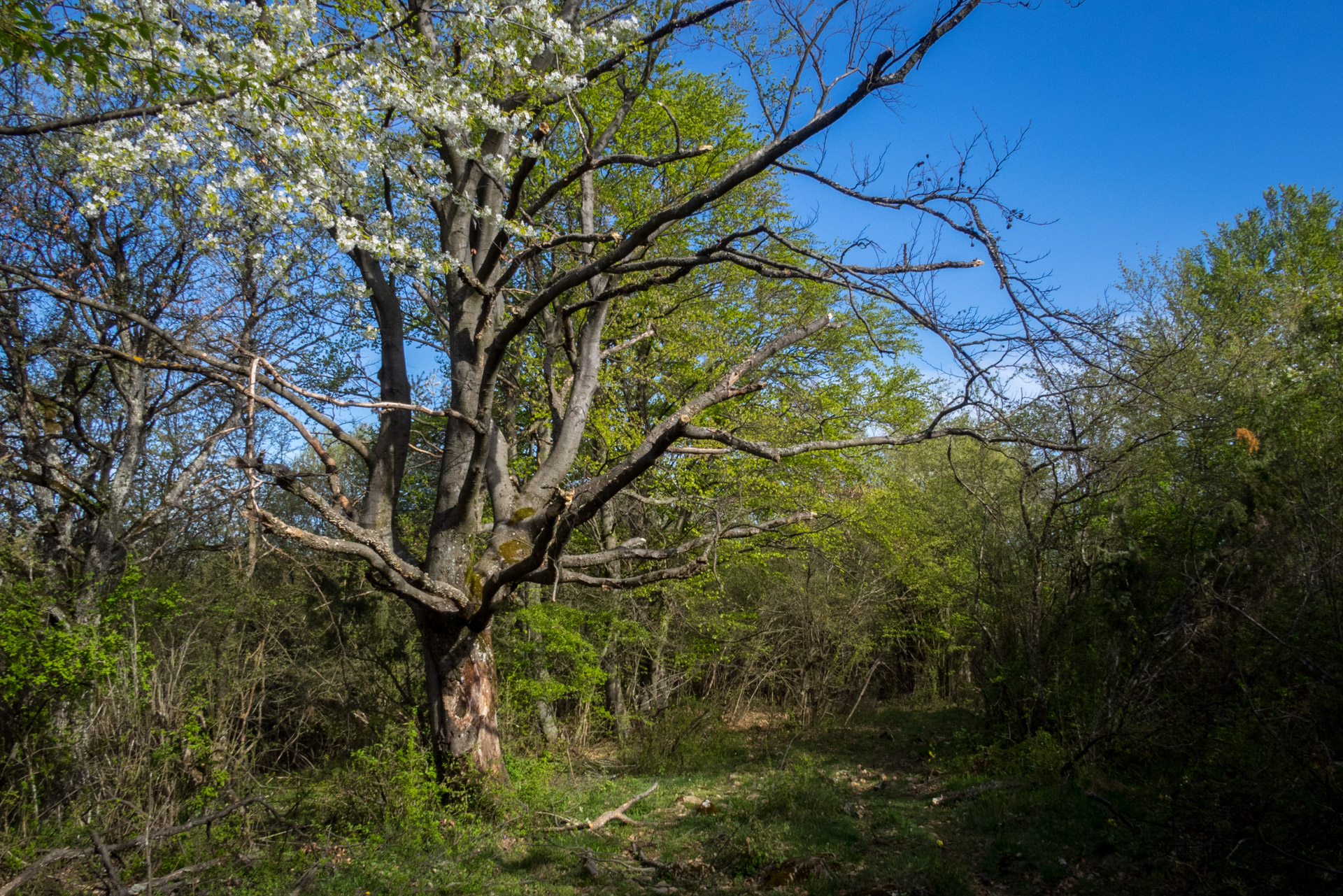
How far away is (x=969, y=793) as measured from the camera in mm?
8141

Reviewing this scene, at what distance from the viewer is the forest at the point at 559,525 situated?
4.88m

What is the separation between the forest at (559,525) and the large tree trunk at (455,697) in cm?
4

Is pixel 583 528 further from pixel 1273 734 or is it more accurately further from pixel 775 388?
pixel 1273 734

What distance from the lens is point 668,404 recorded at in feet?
42.7

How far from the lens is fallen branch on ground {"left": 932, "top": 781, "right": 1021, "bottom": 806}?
8.08 metres

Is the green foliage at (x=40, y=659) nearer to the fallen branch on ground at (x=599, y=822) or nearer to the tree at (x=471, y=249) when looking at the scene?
the tree at (x=471, y=249)

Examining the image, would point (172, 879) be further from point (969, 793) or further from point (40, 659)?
point (969, 793)

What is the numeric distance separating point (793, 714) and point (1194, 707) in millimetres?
7100

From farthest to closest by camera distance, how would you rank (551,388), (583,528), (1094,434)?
1. (583,528)
2. (1094,434)
3. (551,388)

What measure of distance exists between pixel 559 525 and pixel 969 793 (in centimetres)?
643

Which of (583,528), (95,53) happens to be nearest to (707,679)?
(583,528)

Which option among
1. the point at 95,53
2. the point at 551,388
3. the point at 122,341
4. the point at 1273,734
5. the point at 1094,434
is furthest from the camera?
the point at 122,341

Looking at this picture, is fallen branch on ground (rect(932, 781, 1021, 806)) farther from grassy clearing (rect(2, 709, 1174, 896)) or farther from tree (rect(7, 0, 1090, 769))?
tree (rect(7, 0, 1090, 769))

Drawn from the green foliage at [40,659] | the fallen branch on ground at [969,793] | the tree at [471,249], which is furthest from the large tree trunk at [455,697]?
the fallen branch on ground at [969,793]
